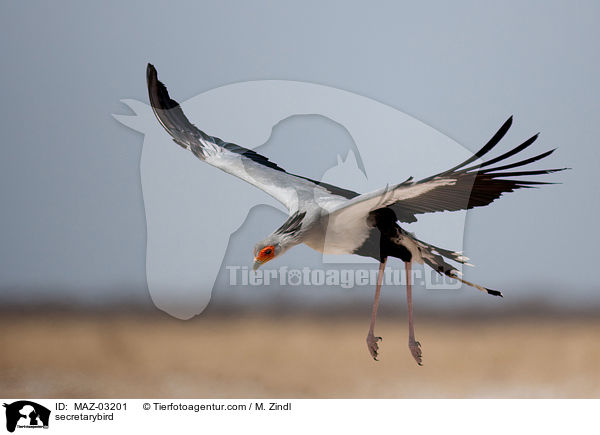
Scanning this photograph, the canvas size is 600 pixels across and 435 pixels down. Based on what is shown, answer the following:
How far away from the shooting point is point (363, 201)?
A: 171cm

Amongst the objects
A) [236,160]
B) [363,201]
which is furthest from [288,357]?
[363,201]

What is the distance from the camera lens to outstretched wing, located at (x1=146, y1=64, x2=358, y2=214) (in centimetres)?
207

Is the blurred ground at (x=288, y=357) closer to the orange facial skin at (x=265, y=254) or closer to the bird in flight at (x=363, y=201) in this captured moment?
the bird in flight at (x=363, y=201)

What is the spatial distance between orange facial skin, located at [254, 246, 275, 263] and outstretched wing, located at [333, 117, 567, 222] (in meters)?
0.23
